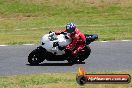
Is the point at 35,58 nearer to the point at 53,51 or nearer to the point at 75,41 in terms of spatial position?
the point at 53,51

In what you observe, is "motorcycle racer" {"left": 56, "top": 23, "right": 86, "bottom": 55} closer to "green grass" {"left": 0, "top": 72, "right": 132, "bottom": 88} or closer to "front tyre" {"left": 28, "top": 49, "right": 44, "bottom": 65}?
→ "front tyre" {"left": 28, "top": 49, "right": 44, "bottom": 65}

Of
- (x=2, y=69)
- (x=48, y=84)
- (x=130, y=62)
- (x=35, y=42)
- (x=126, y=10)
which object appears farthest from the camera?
(x=126, y=10)

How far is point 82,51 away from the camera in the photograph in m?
20.6

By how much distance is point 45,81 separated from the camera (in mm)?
15820

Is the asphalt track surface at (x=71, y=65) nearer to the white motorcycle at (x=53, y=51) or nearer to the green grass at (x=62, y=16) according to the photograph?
the white motorcycle at (x=53, y=51)

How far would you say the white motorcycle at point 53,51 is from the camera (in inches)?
802

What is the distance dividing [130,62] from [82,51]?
1.87 m

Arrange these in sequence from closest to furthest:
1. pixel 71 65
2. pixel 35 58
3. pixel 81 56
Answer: pixel 71 65 → pixel 35 58 → pixel 81 56

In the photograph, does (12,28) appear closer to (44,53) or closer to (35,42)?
(35,42)

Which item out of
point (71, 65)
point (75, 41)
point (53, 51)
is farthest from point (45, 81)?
point (75, 41)

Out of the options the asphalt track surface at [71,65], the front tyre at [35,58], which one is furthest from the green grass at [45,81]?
the front tyre at [35,58]

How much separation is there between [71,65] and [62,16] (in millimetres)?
26694

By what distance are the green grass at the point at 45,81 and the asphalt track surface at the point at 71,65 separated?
138 centimetres

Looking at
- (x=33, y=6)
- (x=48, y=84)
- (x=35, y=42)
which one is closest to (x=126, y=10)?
(x=33, y=6)
